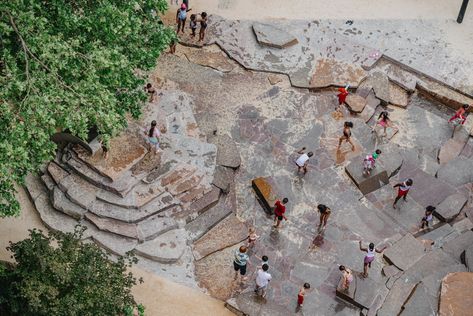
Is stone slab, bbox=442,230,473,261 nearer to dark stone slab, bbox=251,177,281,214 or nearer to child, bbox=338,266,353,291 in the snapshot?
child, bbox=338,266,353,291

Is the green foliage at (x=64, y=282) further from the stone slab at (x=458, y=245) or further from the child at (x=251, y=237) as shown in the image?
the stone slab at (x=458, y=245)

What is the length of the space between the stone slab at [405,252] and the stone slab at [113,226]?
20.3 ft

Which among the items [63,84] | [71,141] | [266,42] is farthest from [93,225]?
[266,42]

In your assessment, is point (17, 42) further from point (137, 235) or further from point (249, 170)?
point (249, 170)

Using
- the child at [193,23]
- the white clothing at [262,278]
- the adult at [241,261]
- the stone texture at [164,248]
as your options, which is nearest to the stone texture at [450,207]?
the white clothing at [262,278]

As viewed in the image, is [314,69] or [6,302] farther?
[314,69]

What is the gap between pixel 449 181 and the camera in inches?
683

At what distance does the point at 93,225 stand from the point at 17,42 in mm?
5334

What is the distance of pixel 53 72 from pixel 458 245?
33.6 feet

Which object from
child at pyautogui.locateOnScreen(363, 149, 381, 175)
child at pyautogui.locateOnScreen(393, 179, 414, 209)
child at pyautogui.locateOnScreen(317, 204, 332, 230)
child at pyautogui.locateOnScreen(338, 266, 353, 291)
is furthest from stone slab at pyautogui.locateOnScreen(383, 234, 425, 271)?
child at pyautogui.locateOnScreen(363, 149, 381, 175)

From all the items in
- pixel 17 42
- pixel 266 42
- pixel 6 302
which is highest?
pixel 266 42

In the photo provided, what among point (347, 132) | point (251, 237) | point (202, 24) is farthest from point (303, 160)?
point (202, 24)

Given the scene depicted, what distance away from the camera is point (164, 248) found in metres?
15.4

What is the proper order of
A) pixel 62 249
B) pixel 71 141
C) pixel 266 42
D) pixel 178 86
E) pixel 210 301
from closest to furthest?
pixel 62 249 < pixel 210 301 < pixel 71 141 < pixel 178 86 < pixel 266 42
